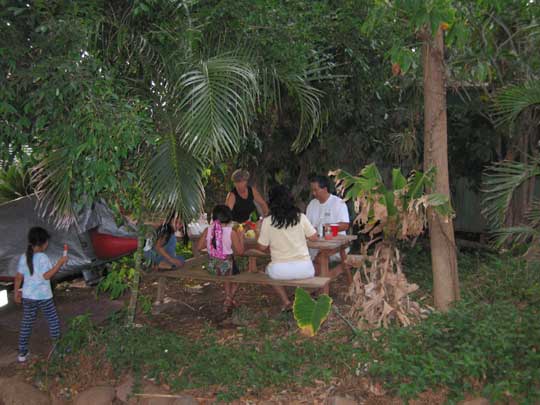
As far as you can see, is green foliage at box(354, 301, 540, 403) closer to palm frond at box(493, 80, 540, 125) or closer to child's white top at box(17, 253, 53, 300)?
palm frond at box(493, 80, 540, 125)

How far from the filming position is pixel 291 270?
5570 millimetres

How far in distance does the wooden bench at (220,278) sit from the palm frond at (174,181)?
4.18ft

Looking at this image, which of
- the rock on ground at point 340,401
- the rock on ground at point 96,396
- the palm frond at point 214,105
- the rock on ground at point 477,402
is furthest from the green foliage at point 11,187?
the rock on ground at point 477,402

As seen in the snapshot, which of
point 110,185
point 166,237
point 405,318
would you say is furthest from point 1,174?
point 405,318

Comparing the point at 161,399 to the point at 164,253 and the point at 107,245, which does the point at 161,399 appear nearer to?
the point at 164,253

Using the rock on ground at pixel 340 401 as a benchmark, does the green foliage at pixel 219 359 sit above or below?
above

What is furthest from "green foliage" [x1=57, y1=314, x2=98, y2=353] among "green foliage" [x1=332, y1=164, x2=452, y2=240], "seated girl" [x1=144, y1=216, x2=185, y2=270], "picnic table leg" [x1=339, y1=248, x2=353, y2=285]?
"picnic table leg" [x1=339, y1=248, x2=353, y2=285]

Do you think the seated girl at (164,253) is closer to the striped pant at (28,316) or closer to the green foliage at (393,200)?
the striped pant at (28,316)

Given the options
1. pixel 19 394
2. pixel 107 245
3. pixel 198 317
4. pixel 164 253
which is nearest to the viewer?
pixel 19 394

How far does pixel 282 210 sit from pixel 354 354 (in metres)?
1.66

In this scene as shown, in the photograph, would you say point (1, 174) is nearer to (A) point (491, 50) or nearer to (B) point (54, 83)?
(B) point (54, 83)

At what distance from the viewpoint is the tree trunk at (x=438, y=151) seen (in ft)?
16.3

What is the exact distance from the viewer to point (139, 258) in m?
5.25

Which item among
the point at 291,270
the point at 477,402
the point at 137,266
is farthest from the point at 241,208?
the point at 477,402
